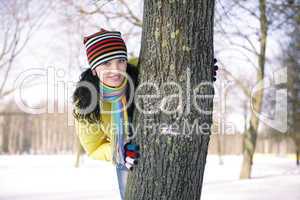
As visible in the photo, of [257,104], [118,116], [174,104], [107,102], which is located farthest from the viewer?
[257,104]

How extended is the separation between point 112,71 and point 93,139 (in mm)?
496

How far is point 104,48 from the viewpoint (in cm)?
205

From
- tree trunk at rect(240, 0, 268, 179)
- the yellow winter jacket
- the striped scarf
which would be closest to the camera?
the striped scarf

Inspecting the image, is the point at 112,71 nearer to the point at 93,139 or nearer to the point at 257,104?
the point at 93,139

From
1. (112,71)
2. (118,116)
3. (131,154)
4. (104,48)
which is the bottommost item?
(131,154)

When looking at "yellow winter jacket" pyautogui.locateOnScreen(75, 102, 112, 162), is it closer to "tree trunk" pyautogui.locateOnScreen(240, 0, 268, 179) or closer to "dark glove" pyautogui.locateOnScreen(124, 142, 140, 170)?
"dark glove" pyautogui.locateOnScreen(124, 142, 140, 170)

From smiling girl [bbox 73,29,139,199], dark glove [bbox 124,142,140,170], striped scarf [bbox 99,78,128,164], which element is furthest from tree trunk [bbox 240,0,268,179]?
dark glove [bbox 124,142,140,170]

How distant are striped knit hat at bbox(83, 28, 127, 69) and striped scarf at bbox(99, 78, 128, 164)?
0.51ft

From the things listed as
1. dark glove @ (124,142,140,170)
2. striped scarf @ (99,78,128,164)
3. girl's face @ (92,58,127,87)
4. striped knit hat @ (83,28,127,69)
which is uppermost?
striped knit hat @ (83,28,127,69)

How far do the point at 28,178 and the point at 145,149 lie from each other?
7580 millimetres

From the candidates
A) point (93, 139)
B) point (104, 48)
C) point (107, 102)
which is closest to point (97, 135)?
point (93, 139)

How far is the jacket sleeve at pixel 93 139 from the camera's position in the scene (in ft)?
7.18

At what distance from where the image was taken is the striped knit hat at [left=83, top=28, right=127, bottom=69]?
2047 millimetres

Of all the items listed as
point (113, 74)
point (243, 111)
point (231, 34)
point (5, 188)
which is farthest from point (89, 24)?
point (243, 111)
